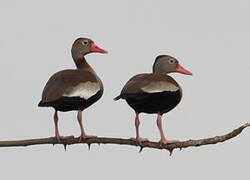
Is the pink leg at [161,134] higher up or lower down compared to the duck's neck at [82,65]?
lower down

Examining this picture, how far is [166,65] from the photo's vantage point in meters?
5.70

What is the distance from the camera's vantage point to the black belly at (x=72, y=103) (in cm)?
514

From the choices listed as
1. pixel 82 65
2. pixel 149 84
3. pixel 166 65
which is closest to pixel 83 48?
pixel 82 65

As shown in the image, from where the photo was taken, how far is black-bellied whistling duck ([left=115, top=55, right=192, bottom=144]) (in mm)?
5156

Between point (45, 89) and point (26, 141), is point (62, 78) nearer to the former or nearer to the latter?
point (45, 89)

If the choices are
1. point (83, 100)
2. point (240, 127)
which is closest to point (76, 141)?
point (83, 100)

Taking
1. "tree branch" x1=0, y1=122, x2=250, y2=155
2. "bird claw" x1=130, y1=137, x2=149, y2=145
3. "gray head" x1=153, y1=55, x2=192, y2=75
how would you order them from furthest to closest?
"gray head" x1=153, y1=55, x2=192, y2=75, "bird claw" x1=130, y1=137, x2=149, y2=145, "tree branch" x1=0, y1=122, x2=250, y2=155

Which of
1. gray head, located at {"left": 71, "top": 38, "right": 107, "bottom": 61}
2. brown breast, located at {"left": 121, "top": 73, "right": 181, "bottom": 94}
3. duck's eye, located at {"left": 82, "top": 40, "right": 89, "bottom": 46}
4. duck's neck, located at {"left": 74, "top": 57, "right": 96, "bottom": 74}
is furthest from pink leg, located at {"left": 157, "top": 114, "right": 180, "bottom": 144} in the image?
duck's eye, located at {"left": 82, "top": 40, "right": 89, "bottom": 46}

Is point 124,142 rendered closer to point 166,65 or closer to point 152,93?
point 152,93

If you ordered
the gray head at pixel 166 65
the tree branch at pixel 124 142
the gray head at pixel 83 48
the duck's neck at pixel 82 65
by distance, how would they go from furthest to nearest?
the gray head at pixel 83 48, the duck's neck at pixel 82 65, the gray head at pixel 166 65, the tree branch at pixel 124 142

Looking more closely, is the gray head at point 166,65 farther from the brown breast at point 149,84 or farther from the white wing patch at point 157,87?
the white wing patch at point 157,87

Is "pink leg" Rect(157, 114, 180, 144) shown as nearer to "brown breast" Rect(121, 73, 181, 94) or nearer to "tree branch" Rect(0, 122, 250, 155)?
"tree branch" Rect(0, 122, 250, 155)

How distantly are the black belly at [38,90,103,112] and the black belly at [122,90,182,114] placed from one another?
0.36 metres

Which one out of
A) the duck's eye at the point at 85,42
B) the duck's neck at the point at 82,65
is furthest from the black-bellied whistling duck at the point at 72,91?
the duck's eye at the point at 85,42
